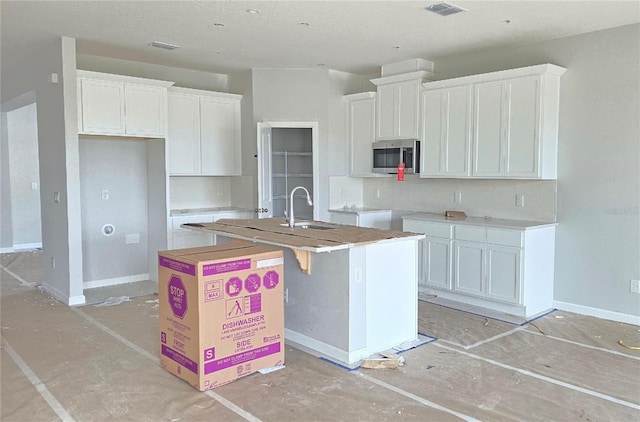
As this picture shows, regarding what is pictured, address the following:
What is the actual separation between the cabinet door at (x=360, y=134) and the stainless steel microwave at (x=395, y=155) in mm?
164

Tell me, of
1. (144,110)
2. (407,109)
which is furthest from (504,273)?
(144,110)

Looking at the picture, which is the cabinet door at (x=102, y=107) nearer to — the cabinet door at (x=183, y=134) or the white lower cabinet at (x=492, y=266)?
the cabinet door at (x=183, y=134)

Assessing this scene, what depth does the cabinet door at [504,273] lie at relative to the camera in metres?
4.86

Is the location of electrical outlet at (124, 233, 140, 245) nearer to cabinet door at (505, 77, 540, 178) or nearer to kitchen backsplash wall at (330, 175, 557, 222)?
kitchen backsplash wall at (330, 175, 557, 222)

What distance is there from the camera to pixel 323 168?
22.3ft

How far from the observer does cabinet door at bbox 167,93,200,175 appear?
6.36 m

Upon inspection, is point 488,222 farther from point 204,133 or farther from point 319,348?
point 204,133

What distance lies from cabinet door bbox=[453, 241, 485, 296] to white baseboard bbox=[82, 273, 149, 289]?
3.94 m

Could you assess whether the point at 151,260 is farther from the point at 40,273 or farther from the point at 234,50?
the point at 234,50

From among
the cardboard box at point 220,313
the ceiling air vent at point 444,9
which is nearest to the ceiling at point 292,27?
the ceiling air vent at point 444,9

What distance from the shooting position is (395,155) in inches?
247

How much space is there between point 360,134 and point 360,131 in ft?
0.13

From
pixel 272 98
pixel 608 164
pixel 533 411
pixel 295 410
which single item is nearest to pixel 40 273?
pixel 272 98

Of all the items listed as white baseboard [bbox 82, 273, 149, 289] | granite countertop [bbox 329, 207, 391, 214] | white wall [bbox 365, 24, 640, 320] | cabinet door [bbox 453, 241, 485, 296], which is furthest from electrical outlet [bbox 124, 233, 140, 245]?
white wall [bbox 365, 24, 640, 320]
